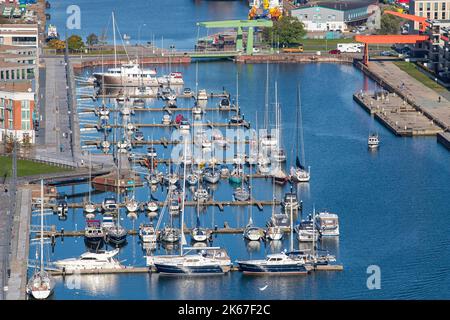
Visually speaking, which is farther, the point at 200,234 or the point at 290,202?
the point at 290,202

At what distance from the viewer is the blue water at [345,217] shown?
888 inches

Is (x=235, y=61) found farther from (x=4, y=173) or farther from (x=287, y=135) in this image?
(x=4, y=173)

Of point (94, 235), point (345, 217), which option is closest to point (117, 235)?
point (94, 235)

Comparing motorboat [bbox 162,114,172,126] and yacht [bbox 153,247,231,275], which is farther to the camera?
motorboat [bbox 162,114,172,126]

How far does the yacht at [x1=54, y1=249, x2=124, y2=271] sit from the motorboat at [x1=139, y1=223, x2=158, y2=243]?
5.98 feet

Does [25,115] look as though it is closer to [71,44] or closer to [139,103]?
[139,103]

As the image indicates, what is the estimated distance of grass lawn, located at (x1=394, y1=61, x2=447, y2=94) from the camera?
4612cm

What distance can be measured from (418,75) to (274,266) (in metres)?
26.6

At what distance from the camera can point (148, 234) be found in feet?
84.5

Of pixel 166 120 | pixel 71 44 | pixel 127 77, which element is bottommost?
pixel 166 120

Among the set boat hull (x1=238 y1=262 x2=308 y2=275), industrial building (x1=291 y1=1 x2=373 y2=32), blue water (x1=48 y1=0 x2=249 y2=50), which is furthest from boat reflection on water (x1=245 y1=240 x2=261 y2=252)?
industrial building (x1=291 y1=1 x2=373 y2=32)

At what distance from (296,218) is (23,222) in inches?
222

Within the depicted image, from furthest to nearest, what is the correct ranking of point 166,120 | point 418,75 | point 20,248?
1. point 418,75
2. point 166,120
3. point 20,248

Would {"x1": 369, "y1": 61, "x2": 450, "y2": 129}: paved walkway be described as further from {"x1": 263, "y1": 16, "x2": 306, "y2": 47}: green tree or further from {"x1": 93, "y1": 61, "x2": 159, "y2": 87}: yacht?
{"x1": 93, "y1": 61, "x2": 159, "y2": 87}: yacht
